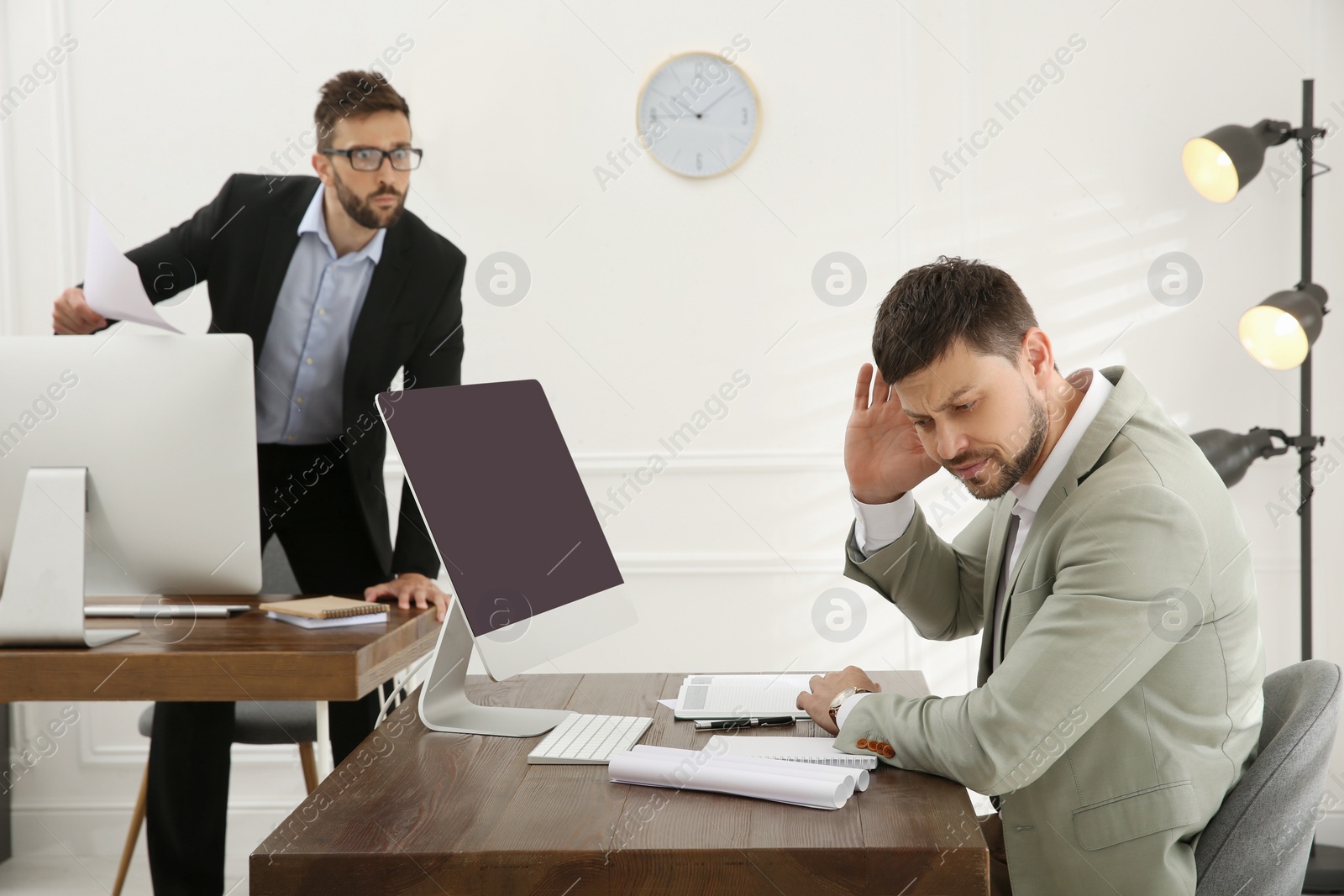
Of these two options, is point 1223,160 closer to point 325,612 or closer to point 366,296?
point 366,296

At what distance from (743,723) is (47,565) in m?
1.16

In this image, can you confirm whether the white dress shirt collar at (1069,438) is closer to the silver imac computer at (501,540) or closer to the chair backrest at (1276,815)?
the chair backrest at (1276,815)

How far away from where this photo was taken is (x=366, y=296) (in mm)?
2400

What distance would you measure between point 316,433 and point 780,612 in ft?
4.96

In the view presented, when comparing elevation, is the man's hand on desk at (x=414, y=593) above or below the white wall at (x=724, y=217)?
→ below

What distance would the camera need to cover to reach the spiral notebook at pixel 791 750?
→ 49.3 inches

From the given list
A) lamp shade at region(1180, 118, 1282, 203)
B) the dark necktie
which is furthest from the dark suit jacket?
lamp shade at region(1180, 118, 1282, 203)

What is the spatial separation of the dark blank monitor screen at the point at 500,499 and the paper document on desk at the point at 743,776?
1.04 feet

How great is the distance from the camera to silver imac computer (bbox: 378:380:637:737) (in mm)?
1431

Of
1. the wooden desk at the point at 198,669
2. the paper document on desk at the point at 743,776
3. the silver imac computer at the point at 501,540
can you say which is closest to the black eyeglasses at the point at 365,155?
the silver imac computer at the point at 501,540

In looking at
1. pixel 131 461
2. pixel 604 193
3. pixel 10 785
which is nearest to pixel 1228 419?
pixel 604 193

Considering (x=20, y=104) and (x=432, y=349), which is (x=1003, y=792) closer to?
(x=432, y=349)

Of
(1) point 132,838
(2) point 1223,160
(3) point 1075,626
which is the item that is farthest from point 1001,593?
(1) point 132,838

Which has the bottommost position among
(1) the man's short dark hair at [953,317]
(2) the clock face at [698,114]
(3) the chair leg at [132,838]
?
(3) the chair leg at [132,838]
